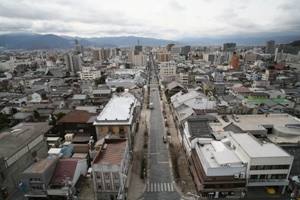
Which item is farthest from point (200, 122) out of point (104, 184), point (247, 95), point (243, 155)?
point (247, 95)

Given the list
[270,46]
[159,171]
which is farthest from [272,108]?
[270,46]

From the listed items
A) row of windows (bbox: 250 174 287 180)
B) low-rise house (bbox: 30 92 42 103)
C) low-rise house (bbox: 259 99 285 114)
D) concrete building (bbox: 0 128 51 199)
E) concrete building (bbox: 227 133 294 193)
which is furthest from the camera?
low-rise house (bbox: 30 92 42 103)

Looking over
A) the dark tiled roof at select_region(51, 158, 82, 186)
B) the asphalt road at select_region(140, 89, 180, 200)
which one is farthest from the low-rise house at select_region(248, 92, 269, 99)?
the dark tiled roof at select_region(51, 158, 82, 186)

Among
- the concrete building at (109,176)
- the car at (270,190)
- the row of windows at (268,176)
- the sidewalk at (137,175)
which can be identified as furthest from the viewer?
the sidewalk at (137,175)

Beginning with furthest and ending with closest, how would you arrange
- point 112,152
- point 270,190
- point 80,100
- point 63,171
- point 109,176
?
point 80,100
point 112,152
point 63,171
point 270,190
point 109,176

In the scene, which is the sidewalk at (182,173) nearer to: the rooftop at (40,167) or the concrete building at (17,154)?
the rooftop at (40,167)

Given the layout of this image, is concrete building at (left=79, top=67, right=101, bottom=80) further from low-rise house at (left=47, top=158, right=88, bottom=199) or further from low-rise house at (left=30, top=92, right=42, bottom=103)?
low-rise house at (left=47, top=158, right=88, bottom=199)

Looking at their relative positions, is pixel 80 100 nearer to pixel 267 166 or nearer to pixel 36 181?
pixel 36 181

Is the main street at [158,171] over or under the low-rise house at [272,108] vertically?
under

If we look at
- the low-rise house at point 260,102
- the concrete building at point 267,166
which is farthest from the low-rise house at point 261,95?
the concrete building at point 267,166
